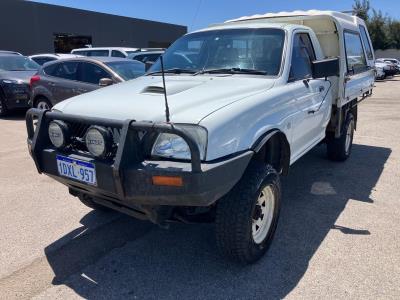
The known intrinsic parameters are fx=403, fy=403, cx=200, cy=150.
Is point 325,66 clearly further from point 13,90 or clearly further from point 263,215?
point 13,90

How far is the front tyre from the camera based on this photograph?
2898mm

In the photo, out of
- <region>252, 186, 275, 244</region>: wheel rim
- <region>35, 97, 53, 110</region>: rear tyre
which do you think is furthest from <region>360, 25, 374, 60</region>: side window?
<region>35, 97, 53, 110</region>: rear tyre

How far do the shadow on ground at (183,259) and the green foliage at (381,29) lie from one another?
148 feet

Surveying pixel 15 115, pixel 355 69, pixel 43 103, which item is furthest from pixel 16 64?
pixel 355 69

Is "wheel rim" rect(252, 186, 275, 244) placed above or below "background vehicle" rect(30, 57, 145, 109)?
below

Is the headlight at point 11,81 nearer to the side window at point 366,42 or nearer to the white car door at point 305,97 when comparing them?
the side window at point 366,42

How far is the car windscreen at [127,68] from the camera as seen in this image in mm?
8117

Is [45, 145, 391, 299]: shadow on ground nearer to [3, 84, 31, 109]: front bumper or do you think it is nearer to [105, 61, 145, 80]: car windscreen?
[105, 61, 145, 80]: car windscreen

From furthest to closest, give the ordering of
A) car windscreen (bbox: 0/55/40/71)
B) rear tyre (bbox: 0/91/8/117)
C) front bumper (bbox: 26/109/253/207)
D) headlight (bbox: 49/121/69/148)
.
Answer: car windscreen (bbox: 0/55/40/71)
rear tyre (bbox: 0/91/8/117)
headlight (bbox: 49/121/69/148)
front bumper (bbox: 26/109/253/207)

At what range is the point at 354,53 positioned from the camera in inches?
245

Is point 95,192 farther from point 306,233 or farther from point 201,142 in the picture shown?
point 306,233

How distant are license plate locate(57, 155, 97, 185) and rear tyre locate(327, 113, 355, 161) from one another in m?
4.06

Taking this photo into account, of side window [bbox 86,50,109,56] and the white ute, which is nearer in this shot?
the white ute

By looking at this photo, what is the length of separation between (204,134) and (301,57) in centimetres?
217
